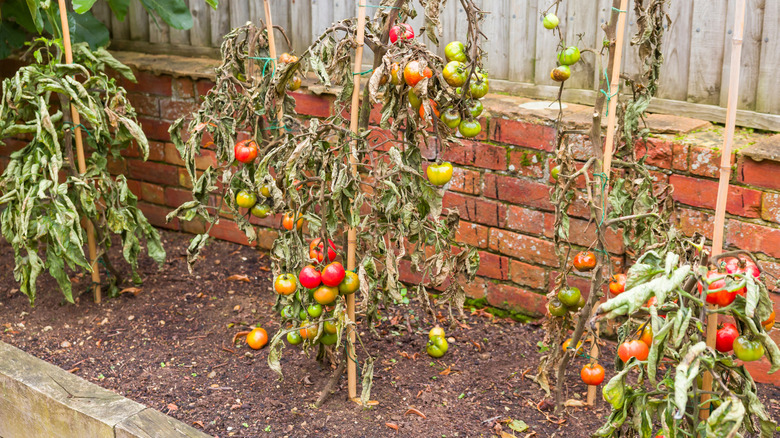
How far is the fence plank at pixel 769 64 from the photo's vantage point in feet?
8.78

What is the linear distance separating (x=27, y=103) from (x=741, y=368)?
9.35ft

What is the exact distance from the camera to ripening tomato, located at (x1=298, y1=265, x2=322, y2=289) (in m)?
2.38

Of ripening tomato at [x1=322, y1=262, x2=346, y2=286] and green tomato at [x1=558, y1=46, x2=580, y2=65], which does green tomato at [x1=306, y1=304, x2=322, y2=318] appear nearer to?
ripening tomato at [x1=322, y1=262, x2=346, y2=286]

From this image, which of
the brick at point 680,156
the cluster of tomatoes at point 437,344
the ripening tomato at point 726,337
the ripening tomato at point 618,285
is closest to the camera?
the ripening tomato at point 726,337

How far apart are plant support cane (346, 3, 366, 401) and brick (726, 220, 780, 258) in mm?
1332

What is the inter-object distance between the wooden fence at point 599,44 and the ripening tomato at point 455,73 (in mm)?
844

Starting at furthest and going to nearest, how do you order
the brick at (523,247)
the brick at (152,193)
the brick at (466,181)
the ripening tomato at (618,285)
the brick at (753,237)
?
the brick at (152,193)
the brick at (466,181)
the brick at (523,247)
the brick at (753,237)
the ripening tomato at (618,285)

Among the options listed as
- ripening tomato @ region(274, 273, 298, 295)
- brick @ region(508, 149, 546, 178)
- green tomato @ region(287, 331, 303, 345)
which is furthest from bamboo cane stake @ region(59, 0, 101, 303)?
brick @ region(508, 149, 546, 178)

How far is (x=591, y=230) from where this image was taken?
3014 mm

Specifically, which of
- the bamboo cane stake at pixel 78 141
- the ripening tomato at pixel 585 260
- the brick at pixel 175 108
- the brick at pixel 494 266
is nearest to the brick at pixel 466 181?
the brick at pixel 494 266

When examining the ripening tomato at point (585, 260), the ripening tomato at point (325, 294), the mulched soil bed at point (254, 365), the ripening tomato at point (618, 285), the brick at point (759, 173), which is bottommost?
the mulched soil bed at point (254, 365)

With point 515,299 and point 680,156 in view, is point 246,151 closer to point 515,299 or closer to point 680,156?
point 515,299

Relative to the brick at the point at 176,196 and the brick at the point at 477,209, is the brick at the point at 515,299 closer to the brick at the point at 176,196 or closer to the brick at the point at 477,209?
the brick at the point at 477,209

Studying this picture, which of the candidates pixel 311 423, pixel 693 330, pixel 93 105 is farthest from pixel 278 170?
pixel 693 330
